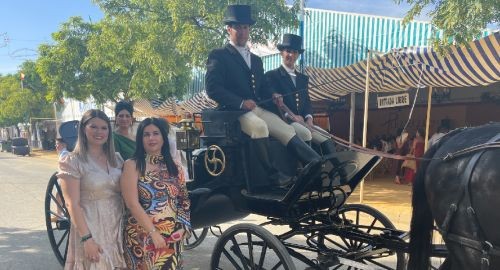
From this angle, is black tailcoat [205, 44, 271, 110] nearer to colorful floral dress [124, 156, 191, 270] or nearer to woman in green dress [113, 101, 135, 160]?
colorful floral dress [124, 156, 191, 270]

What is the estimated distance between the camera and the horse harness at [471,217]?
6.84ft

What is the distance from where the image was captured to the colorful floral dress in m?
2.76

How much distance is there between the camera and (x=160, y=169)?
2.84 m

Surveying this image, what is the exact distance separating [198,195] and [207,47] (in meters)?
5.34

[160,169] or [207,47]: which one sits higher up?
[207,47]

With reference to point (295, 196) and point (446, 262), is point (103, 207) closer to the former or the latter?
point (295, 196)

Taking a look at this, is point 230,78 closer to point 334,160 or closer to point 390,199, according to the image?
point 334,160

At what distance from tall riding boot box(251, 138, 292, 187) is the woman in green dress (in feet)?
4.54

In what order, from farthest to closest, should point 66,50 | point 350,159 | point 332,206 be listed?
point 66,50
point 332,206
point 350,159

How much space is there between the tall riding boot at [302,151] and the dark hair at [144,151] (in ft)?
3.28

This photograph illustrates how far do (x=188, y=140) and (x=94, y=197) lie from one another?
1.23 meters

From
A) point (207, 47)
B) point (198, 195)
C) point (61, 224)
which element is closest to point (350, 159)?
point (198, 195)

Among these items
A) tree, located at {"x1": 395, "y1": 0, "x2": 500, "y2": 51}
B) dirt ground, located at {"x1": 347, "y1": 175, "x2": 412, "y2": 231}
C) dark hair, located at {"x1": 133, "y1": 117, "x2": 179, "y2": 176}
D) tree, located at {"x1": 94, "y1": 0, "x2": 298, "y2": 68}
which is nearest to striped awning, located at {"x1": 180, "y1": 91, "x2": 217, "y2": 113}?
tree, located at {"x1": 94, "y1": 0, "x2": 298, "y2": 68}

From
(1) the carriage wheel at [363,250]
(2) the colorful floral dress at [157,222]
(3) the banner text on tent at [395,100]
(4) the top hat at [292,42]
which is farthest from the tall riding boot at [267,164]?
(3) the banner text on tent at [395,100]
